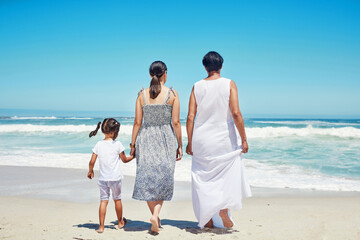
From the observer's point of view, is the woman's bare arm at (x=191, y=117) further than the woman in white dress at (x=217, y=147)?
Yes

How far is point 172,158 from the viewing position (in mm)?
3682

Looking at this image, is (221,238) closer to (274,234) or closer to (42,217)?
(274,234)

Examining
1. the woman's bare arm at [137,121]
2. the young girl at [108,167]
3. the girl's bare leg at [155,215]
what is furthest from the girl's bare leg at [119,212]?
the woman's bare arm at [137,121]

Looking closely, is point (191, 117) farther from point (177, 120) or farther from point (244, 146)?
point (244, 146)

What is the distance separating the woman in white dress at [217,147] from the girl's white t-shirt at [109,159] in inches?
34.4

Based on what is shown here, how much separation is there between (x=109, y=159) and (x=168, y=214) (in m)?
1.52

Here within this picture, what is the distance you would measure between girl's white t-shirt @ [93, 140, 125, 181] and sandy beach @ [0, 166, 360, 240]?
62 centimetres

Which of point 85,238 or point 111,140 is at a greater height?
point 111,140

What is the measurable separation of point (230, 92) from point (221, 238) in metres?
1.59

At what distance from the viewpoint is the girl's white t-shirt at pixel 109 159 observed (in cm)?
357

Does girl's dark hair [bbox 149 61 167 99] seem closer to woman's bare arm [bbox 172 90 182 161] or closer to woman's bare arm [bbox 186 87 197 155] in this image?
woman's bare arm [bbox 172 90 182 161]

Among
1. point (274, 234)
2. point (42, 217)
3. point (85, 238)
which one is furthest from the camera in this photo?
point (42, 217)

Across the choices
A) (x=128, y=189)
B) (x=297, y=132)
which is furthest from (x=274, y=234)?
(x=297, y=132)

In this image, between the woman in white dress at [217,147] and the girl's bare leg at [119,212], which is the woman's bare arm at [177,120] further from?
the girl's bare leg at [119,212]
